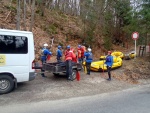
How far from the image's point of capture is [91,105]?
6961 mm

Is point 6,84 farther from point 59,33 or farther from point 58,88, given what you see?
point 59,33

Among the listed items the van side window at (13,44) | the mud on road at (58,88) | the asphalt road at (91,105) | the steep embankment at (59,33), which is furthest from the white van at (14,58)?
the steep embankment at (59,33)

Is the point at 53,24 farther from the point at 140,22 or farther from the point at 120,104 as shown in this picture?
the point at 120,104

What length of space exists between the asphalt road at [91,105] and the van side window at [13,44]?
2419 millimetres

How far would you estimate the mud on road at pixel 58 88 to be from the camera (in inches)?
306

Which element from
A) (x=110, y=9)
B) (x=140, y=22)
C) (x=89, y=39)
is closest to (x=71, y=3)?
(x=110, y=9)

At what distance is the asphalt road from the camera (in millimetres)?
6297

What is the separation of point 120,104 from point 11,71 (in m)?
4.77

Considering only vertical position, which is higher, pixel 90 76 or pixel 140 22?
pixel 140 22

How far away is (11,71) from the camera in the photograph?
8047 millimetres

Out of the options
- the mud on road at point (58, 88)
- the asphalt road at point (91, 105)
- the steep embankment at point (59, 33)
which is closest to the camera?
the asphalt road at point (91, 105)

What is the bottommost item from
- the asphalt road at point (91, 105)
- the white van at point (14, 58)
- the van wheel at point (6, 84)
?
the asphalt road at point (91, 105)

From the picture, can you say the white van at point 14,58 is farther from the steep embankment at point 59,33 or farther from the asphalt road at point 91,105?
the steep embankment at point 59,33

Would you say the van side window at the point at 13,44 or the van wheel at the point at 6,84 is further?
the van wheel at the point at 6,84
